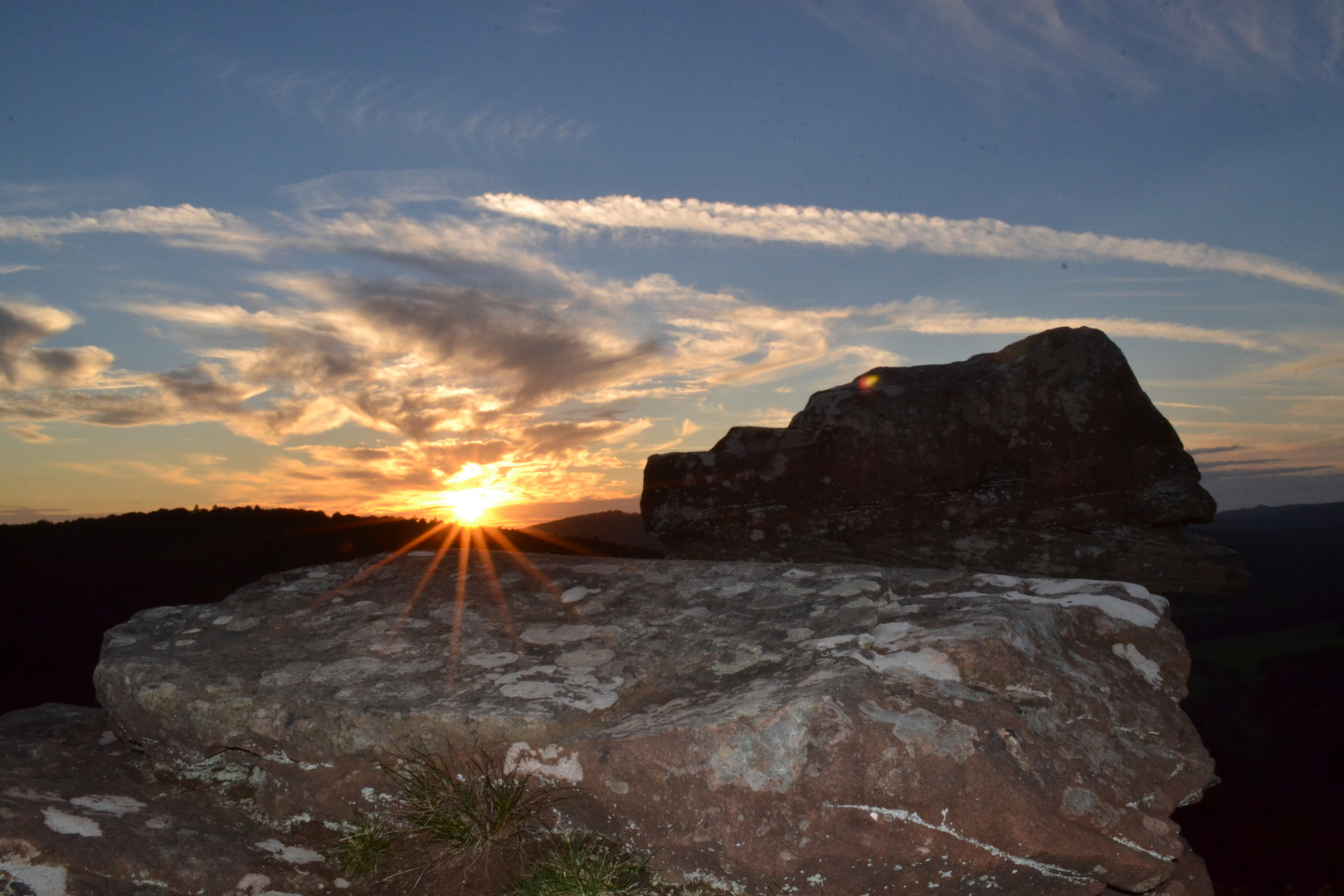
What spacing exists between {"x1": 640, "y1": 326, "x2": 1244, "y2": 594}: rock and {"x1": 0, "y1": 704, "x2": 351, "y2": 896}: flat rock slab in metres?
3.91

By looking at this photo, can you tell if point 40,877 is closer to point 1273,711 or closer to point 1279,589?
point 1273,711

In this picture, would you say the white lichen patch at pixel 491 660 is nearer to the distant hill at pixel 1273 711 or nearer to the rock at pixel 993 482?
the rock at pixel 993 482

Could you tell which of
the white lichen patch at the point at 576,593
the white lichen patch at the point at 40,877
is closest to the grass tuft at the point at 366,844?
the white lichen patch at the point at 40,877

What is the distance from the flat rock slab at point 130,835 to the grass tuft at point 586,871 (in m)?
0.89

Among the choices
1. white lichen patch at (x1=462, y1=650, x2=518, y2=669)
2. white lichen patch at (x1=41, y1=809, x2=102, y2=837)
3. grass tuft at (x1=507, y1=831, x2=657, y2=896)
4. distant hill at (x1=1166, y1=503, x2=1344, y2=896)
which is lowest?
distant hill at (x1=1166, y1=503, x2=1344, y2=896)

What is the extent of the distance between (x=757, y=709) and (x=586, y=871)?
87cm

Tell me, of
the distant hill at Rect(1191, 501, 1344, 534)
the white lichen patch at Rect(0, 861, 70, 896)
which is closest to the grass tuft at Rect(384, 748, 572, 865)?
the white lichen patch at Rect(0, 861, 70, 896)

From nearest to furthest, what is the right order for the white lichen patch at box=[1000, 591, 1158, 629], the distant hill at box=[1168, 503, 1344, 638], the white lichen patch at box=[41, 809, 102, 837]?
the white lichen patch at box=[41, 809, 102, 837] < the white lichen patch at box=[1000, 591, 1158, 629] < the distant hill at box=[1168, 503, 1344, 638]

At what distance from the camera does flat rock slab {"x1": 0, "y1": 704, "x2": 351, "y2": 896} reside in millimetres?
2789

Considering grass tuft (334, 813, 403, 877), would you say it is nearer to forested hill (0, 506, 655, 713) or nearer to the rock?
forested hill (0, 506, 655, 713)

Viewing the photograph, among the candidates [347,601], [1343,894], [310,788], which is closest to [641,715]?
[310,788]

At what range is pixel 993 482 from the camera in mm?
6090

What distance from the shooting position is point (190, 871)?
2953 millimetres

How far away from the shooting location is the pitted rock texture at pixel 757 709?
2721mm
